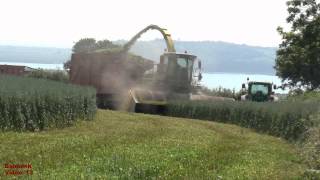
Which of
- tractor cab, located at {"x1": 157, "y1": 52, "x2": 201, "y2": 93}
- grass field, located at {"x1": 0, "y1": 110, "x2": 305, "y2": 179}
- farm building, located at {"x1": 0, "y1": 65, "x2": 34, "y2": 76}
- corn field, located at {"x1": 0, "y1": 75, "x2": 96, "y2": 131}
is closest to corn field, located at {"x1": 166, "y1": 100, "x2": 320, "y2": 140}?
tractor cab, located at {"x1": 157, "y1": 52, "x2": 201, "y2": 93}

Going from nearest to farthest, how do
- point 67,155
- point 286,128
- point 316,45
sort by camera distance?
point 67,155
point 286,128
point 316,45

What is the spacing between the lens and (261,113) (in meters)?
28.4

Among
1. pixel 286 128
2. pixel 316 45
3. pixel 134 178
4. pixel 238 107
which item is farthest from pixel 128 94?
pixel 134 178

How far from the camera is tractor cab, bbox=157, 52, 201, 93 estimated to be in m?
39.2

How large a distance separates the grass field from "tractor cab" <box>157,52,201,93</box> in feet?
58.2

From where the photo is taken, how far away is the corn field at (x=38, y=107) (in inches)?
778

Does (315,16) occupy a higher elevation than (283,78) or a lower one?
higher

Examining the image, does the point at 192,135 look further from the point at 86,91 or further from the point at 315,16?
the point at 315,16

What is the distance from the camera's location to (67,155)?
1379 centimetres

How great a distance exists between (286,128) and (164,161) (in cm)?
1235

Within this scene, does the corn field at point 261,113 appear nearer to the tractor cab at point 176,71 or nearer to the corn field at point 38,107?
the tractor cab at point 176,71

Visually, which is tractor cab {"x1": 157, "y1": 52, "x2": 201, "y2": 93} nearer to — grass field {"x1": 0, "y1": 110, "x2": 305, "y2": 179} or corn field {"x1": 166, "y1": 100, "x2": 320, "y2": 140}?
corn field {"x1": 166, "y1": 100, "x2": 320, "y2": 140}

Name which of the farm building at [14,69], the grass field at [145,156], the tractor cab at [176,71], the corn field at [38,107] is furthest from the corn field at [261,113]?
the farm building at [14,69]

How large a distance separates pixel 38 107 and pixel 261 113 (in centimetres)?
1153
